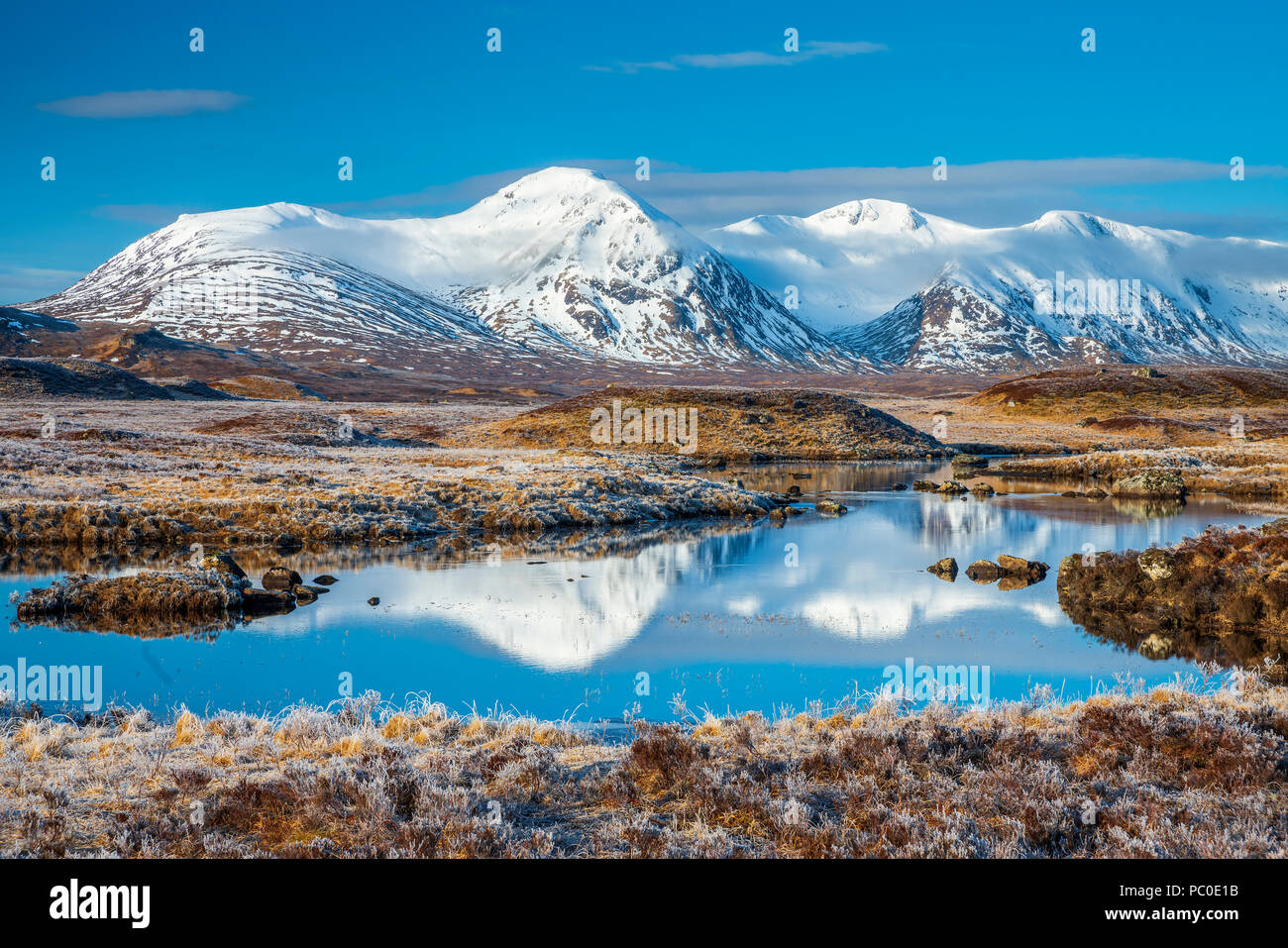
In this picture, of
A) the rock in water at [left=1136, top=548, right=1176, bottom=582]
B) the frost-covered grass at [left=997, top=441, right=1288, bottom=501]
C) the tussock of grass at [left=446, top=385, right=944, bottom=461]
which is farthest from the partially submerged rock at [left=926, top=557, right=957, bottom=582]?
the tussock of grass at [left=446, top=385, right=944, bottom=461]

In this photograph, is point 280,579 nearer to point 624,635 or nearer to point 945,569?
point 624,635

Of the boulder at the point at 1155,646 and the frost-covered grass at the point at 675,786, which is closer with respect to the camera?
the frost-covered grass at the point at 675,786

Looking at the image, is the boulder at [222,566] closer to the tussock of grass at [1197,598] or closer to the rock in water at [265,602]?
the rock in water at [265,602]

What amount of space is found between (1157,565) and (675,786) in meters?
18.0

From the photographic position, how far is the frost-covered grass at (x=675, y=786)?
8.71 metres

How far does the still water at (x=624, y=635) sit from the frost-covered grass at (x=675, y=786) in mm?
3829

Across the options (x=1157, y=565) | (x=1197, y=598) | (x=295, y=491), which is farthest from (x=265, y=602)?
(x=1197, y=598)

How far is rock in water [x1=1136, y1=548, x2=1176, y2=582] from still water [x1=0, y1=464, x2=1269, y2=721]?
2251mm

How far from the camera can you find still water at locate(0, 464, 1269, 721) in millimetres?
17188

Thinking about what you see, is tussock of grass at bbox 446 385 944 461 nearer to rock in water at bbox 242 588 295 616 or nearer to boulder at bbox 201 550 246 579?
boulder at bbox 201 550 246 579

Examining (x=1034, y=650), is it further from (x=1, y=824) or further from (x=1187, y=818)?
(x=1, y=824)

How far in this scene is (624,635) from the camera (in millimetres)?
21391

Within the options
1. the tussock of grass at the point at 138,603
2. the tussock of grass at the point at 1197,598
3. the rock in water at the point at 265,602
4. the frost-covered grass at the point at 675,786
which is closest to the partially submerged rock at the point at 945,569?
the tussock of grass at the point at 1197,598

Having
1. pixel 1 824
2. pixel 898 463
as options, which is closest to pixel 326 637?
pixel 1 824
